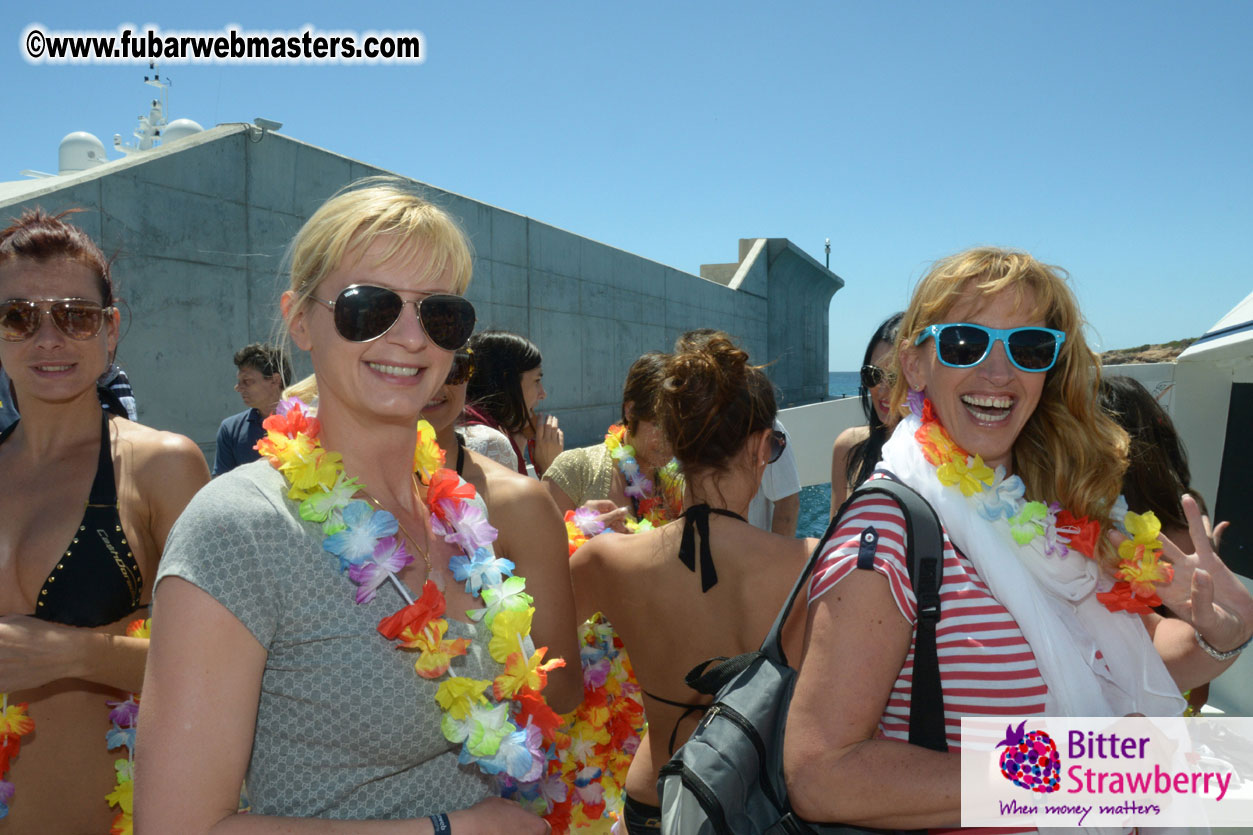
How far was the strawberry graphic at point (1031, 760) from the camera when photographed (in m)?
1.40

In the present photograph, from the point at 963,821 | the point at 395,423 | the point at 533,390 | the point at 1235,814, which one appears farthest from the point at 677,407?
the point at 1235,814

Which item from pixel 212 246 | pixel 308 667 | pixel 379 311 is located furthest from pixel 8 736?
pixel 212 246

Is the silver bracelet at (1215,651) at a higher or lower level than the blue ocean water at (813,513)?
higher

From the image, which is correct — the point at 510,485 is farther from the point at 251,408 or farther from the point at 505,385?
the point at 251,408

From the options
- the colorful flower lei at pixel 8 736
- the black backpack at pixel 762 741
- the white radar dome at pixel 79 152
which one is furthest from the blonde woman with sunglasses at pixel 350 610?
the white radar dome at pixel 79 152

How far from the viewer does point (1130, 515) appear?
6.26ft

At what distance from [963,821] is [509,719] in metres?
0.83

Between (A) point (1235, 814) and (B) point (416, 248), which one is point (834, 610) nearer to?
(B) point (416, 248)

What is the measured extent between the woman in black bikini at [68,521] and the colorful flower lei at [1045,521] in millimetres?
1801

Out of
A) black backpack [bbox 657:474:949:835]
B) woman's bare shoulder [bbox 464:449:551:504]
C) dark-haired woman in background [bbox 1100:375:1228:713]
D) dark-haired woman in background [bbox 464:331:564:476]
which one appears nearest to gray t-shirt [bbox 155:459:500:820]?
black backpack [bbox 657:474:949:835]

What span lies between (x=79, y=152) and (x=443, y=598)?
18.0 metres

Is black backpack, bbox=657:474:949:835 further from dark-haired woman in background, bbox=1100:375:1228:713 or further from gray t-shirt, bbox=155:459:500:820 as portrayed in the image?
dark-haired woman in background, bbox=1100:375:1228:713

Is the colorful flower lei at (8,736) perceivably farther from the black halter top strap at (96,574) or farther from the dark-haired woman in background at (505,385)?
the dark-haired woman in background at (505,385)

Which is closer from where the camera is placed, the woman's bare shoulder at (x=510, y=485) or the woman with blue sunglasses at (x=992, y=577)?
the woman with blue sunglasses at (x=992, y=577)
